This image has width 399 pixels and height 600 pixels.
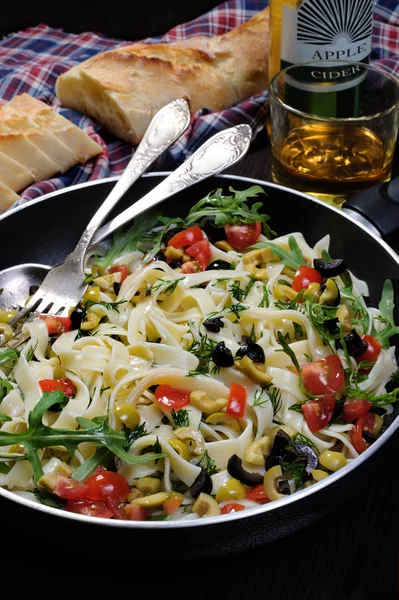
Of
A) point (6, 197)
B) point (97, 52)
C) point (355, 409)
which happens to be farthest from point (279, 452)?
point (97, 52)

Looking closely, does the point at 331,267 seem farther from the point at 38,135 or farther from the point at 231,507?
the point at 38,135

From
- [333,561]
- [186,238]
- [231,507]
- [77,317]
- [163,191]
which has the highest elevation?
[163,191]

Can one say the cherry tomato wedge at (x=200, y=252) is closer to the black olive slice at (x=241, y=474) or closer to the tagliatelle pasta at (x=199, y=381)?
the tagliatelle pasta at (x=199, y=381)

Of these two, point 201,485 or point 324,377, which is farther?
point 324,377

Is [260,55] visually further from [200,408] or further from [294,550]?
[294,550]

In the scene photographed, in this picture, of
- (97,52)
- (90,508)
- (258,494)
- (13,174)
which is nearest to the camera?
(90,508)

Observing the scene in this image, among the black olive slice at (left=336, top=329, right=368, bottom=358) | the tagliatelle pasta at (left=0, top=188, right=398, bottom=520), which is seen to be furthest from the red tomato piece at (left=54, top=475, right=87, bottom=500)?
the black olive slice at (left=336, top=329, right=368, bottom=358)

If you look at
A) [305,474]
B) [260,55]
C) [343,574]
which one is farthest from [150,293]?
[260,55]
